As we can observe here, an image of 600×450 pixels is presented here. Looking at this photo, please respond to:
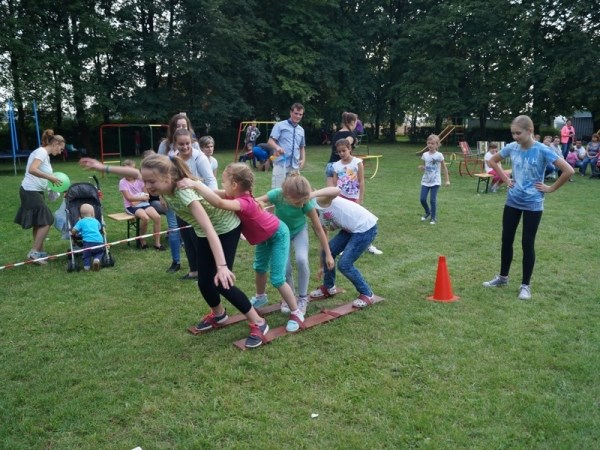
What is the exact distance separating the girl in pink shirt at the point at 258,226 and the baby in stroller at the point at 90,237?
2.95 metres

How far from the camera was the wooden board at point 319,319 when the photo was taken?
4.41 metres

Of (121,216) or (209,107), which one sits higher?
(209,107)

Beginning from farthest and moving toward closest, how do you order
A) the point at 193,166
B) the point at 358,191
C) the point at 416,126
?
1. the point at 416,126
2. the point at 358,191
3. the point at 193,166

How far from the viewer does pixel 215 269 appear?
4.29 meters

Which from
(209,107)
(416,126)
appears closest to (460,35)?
(416,126)

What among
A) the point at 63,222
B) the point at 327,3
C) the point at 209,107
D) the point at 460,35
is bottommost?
the point at 63,222

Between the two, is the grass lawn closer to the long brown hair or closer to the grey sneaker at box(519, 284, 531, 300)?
the grey sneaker at box(519, 284, 531, 300)

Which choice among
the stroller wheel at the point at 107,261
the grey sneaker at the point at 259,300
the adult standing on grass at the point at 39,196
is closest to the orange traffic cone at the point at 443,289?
the grey sneaker at the point at 259,300

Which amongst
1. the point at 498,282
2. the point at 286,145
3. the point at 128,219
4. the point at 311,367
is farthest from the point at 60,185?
the point at 498,282

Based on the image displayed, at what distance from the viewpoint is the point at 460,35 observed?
32.9m

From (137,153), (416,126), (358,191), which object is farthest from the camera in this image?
(416,126)

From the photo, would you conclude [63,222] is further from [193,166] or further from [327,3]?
[327,3]

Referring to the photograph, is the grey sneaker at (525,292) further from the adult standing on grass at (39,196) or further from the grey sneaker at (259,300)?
the adult standing on grass at (39,196)

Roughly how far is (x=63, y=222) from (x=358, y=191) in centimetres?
422
